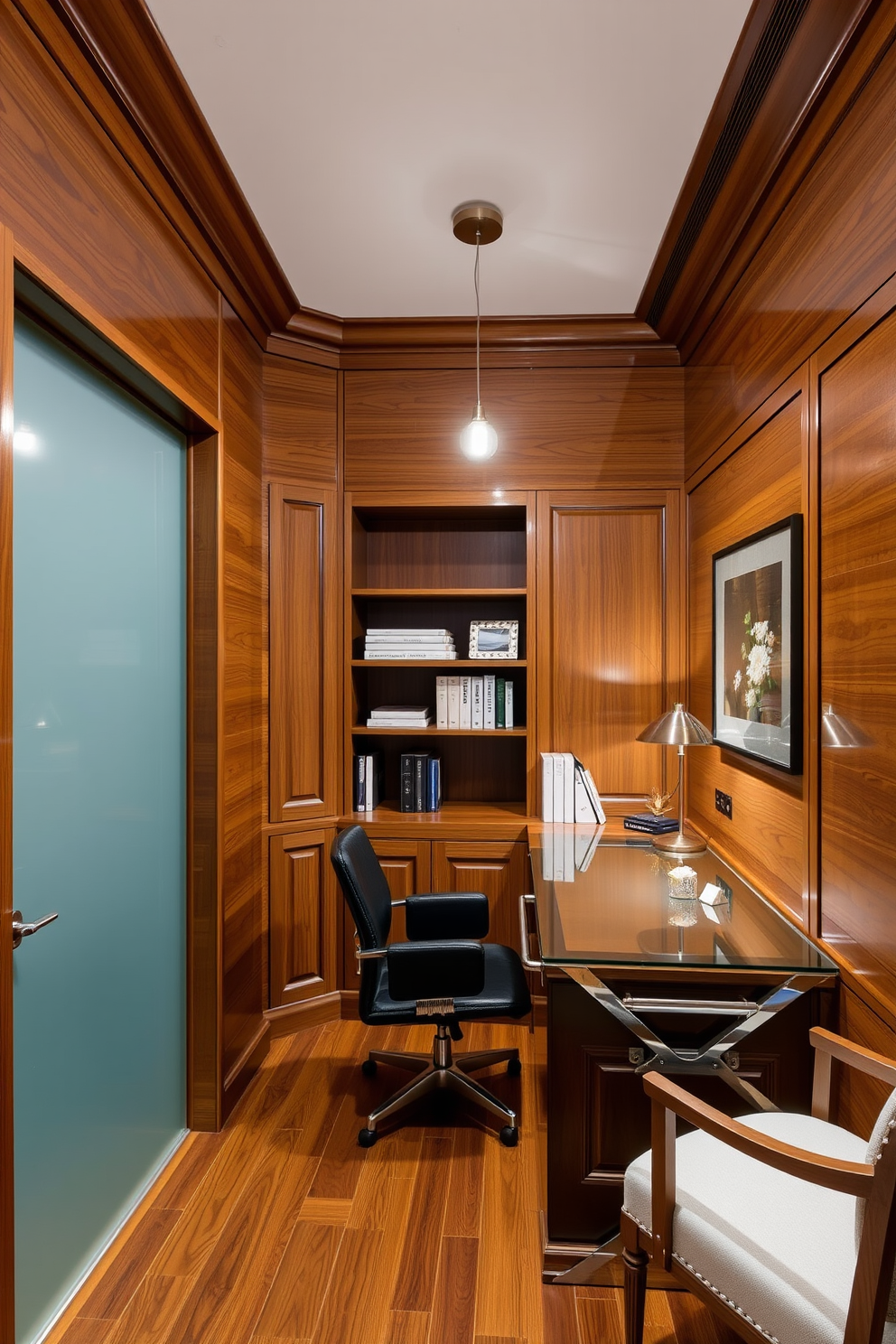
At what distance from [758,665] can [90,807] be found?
70.9 inches

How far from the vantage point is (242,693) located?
2.73 metres

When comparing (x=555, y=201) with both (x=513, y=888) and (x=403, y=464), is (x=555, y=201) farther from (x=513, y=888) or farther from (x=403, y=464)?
(x=513, y=888)

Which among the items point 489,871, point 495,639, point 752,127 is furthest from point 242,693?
point 752,127

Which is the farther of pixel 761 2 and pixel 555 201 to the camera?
pixel 555 201

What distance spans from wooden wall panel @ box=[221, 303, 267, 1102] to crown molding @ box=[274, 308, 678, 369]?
27 centimetres

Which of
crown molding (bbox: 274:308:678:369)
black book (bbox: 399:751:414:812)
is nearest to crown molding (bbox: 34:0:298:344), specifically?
crown molding (bbox: 274:308:678:369)

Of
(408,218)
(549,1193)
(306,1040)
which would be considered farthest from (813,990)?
(408,218)

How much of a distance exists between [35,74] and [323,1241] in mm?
2601

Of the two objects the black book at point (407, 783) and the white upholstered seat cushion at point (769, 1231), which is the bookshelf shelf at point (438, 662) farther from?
the white upholstered seat cushion at point (769, 1231)

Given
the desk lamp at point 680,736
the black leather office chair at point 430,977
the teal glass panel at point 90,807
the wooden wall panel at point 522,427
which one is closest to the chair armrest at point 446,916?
the black leather office chair at point 430,977

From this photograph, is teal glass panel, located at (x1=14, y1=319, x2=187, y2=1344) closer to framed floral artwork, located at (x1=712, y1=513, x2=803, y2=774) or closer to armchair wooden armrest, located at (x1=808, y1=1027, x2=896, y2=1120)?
armchair wooden armrest, located at (x1=808, y1=1027, x2=896, y2=1120)

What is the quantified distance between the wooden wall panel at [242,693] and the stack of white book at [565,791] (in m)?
1.10

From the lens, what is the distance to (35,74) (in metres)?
1.46

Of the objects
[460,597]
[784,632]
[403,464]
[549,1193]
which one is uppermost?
[403,464]
